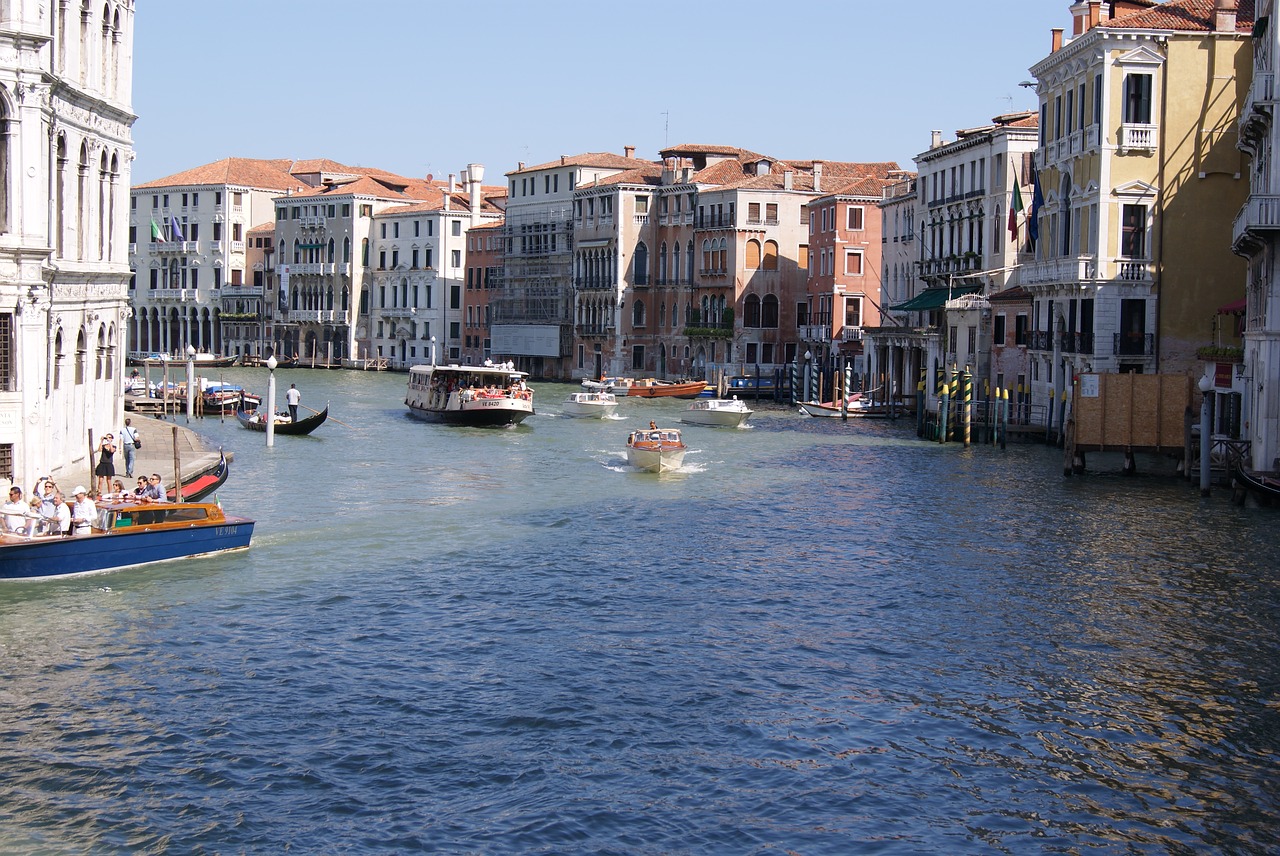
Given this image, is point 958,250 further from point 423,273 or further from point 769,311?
point 423,273

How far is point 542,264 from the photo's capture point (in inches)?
3201

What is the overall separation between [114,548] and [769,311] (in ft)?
167

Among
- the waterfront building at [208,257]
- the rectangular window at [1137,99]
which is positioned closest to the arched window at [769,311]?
the rectangular window at [1137,99]

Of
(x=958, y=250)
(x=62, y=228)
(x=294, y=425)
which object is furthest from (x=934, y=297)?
(x=62, y=228)

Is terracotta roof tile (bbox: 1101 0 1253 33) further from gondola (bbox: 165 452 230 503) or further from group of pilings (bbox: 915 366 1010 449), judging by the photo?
gondola (bbox: 165 452 230 503)

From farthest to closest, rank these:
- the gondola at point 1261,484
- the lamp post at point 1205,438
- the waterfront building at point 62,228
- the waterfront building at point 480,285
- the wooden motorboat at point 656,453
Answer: the waterfront building at point 480,285
the wooden motorboat at point 656,453
the lamp post at point 1205,438
the gondola at point 1261,484
the waterfront building at point 62,228

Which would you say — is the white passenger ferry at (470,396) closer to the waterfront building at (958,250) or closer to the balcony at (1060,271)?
the waterfront building at (958,250)

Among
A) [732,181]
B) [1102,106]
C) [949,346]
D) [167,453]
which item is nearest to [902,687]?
[167,453]

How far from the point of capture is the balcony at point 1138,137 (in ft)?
117

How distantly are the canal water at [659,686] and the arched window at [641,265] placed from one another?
48.1 meters

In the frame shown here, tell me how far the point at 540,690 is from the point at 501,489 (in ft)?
49.4

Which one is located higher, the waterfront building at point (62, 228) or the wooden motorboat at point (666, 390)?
the waterfront building at point (62, 228)

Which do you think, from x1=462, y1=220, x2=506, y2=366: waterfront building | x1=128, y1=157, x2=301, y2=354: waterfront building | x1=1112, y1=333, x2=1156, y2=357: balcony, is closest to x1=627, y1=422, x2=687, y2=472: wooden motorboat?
x1=1112, y1=333, x2=1156, y2=357: balcony

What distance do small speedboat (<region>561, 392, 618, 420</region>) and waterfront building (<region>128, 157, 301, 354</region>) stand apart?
161 feet
